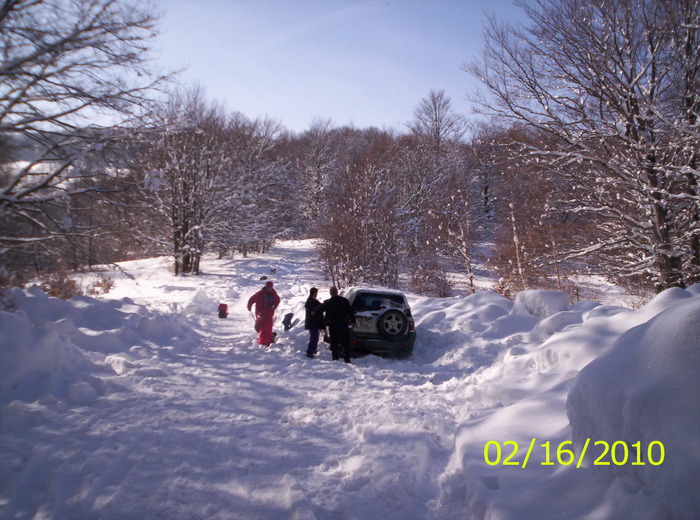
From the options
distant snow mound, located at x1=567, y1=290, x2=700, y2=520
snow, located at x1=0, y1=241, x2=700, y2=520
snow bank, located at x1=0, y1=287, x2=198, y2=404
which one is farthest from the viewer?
snow bank, located at x1=0, y1=287, x2=198, y2=404

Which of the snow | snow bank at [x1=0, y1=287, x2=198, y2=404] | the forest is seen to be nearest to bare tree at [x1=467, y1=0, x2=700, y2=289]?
the forest

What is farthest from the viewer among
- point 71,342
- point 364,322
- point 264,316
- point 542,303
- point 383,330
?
point 264,316

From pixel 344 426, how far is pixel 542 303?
6.82m

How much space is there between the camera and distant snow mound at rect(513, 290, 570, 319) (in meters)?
9.58

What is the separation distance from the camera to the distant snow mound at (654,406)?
2.20 metres

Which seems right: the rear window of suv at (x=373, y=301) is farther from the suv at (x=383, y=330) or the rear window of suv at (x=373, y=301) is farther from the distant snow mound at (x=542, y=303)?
the distant snow mound at (x=542, y=303)

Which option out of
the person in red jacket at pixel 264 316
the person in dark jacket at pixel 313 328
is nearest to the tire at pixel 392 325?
the person in dark jacket at pixel 313 328

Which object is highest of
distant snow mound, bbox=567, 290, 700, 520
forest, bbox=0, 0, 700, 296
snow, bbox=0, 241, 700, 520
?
forest, bbox=0, 0, 700, 296

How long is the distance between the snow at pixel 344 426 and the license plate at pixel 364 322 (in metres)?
1.25

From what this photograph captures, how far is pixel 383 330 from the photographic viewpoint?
9141 mm

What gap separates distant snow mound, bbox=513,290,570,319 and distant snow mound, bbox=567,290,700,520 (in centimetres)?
662

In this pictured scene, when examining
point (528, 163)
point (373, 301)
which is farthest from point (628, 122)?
point (373, 301)

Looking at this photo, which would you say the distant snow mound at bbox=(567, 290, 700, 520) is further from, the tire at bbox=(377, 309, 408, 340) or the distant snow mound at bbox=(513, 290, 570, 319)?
the distant snow mound at bbox=(513, 290, 570, 319)

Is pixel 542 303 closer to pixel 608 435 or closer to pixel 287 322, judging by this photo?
pixel 287 322
